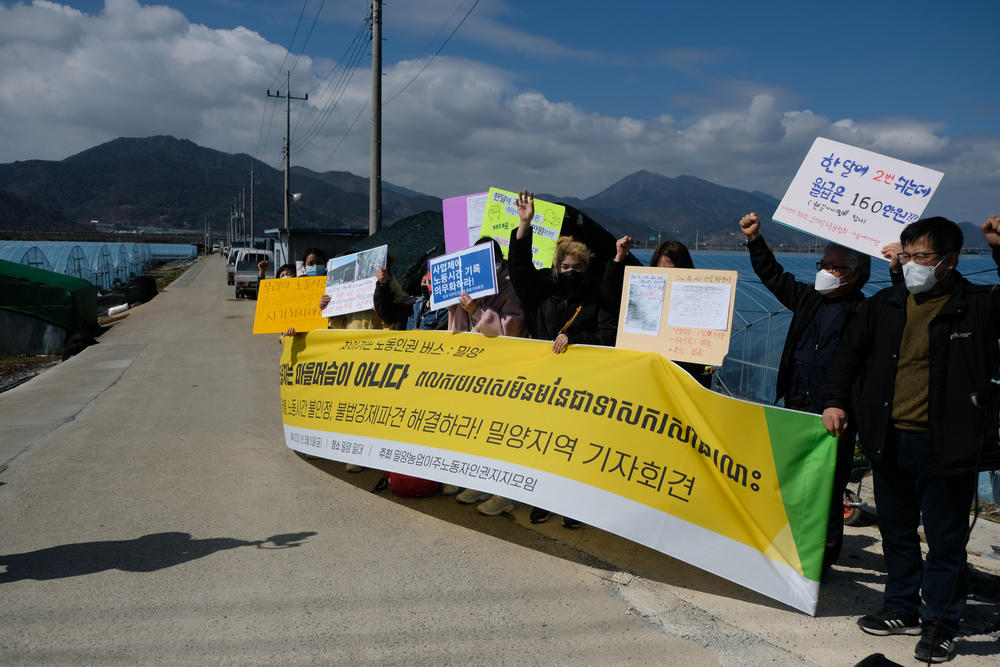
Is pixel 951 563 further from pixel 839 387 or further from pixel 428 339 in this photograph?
pixel 428 339

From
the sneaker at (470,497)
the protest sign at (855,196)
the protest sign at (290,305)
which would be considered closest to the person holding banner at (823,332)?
the protest sign at (855,196)

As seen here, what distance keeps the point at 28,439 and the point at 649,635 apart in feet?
23.7

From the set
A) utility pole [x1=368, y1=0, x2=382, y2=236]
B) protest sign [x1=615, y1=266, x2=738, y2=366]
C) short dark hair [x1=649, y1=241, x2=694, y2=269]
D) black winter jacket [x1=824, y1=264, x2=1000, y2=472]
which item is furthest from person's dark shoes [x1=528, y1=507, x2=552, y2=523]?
utility pole [x1=368, y1=0, x2=382, y2=236]

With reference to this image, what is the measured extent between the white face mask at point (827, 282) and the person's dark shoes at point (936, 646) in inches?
73.6

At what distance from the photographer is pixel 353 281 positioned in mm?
6523

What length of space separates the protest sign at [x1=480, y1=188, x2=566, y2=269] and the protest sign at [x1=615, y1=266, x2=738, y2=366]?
179 cm

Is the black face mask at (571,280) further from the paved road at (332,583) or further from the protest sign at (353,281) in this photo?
the protest sign at (353,281)

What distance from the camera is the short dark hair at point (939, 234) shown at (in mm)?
3402

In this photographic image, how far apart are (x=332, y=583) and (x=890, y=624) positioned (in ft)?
10.2

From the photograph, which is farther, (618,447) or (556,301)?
(556,301)

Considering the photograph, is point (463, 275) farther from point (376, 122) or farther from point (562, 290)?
point (376, 122)

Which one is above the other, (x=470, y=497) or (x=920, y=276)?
(x=920, y=276)

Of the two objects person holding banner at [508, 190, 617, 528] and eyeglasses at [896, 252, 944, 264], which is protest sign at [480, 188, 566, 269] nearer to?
person holding banner at [508, 190, 617, 528]

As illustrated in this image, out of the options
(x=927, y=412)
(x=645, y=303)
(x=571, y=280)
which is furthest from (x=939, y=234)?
(x=571, y=280)
